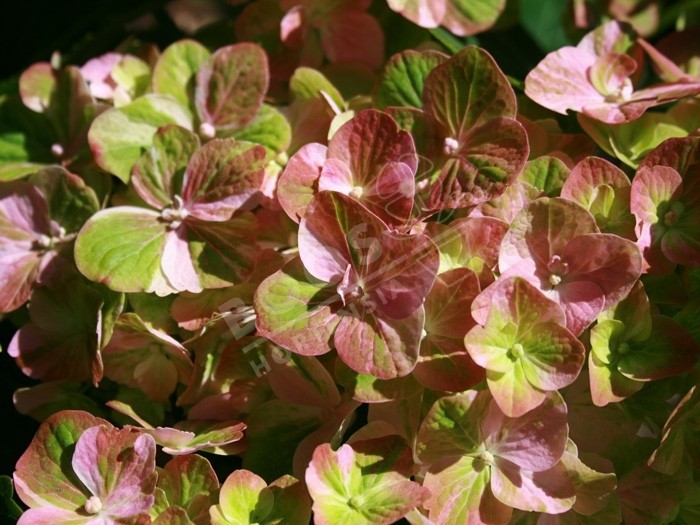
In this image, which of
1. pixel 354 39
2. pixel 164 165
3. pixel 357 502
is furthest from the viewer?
pixel 354 39

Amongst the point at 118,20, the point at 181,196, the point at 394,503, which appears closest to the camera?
the point at 394,503

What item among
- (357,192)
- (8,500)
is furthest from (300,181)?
(8,500)

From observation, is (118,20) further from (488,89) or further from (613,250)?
(613,250)

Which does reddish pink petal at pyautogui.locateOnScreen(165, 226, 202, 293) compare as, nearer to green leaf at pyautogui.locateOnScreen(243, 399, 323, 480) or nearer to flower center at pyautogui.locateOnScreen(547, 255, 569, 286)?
green leaf at pyautogui.locateOnScreen(243, 399, 323, 480)

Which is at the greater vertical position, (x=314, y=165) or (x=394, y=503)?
(x=314, y=165)

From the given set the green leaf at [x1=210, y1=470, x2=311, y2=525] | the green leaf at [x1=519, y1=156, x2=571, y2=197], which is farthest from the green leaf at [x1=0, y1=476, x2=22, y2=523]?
the green leaf at [x1=519, y1=156, x2=571, y2=197]

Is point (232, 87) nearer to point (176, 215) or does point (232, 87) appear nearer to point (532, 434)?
point (176, 215)

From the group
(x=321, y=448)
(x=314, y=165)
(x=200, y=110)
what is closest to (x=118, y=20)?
Result: (x=200, y=110)
